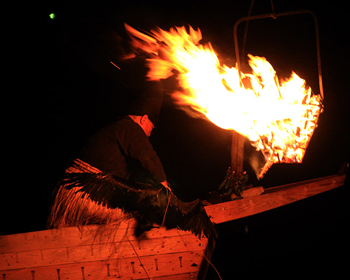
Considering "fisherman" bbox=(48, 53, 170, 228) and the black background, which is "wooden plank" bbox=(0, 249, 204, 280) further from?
the black background

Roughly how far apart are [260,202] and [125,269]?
51.4 inches

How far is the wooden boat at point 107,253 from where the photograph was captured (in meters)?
2.45

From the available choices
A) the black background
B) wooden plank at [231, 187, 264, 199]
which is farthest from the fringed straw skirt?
the black background

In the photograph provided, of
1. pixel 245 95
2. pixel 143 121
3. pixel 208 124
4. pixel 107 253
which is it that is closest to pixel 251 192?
pixel 245 95

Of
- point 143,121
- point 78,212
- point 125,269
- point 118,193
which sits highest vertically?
point 143,121

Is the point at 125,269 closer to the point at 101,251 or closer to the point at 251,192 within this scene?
the point at 101,251

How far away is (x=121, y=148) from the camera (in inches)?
108

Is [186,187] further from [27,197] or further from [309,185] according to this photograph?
[27,197]

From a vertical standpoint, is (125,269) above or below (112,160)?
below

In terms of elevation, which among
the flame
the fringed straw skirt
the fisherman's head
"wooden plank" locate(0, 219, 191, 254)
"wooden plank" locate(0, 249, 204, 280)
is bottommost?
"wooden plank" locate(0, 249, 204, 280)

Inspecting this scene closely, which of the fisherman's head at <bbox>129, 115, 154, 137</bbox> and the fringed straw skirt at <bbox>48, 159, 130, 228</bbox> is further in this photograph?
the fisherman's head at <bbox>129, 115, 154, 137</bbox>

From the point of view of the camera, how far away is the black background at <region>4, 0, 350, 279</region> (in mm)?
3719

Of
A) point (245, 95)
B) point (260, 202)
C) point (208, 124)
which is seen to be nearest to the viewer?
point (260, 202)

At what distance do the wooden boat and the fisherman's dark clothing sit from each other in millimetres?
480
